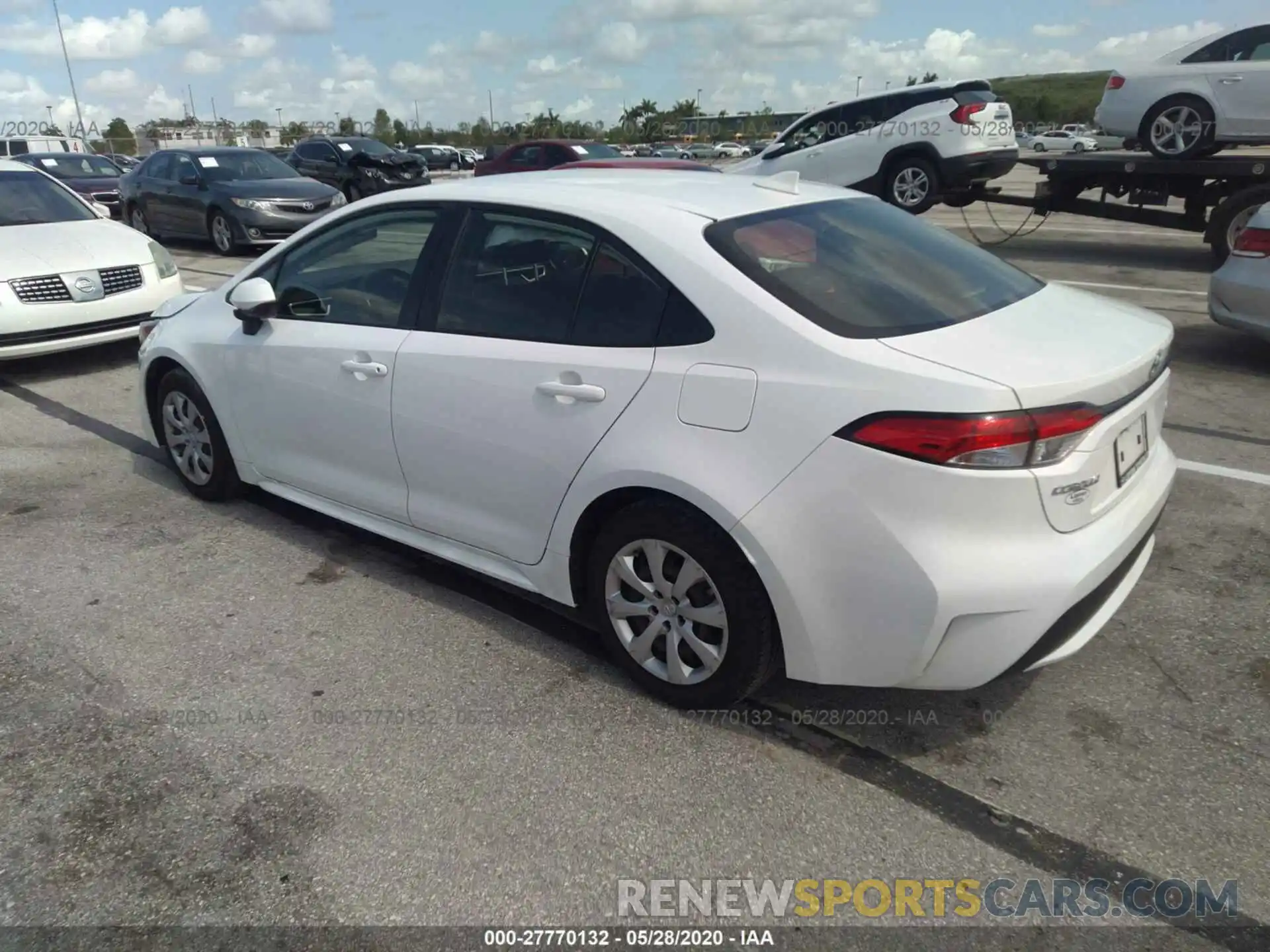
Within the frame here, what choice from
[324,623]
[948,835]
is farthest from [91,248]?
[948,835]

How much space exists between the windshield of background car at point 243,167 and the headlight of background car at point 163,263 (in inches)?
247

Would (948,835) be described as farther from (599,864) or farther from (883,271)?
(883,271)

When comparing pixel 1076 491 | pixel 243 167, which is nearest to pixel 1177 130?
pixel 1076 491

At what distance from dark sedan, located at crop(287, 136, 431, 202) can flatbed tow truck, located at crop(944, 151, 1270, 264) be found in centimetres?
1256

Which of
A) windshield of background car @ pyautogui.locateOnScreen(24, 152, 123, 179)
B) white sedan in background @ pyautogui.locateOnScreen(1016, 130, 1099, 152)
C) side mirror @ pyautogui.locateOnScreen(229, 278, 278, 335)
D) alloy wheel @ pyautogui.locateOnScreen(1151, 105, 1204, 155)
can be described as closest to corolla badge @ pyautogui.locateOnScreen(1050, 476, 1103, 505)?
side mirror @ pyautogui.locateOnScreen(229, 278, 278, 335)

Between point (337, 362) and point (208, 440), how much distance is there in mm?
1269

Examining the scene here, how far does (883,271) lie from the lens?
9.74 ft

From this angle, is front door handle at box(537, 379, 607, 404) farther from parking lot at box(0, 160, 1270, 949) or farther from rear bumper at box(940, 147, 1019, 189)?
rear bumper at box(940, 147, 1019, 189)

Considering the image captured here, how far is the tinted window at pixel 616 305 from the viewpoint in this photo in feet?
9.41

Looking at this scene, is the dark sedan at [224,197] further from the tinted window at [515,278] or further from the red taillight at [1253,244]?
the red taillight at [1253,244]

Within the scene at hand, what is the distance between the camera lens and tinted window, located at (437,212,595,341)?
10.2 feet

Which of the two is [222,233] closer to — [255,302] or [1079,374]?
[255,302]

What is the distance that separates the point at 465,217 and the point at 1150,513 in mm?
2481

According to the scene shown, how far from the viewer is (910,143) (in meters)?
12.3
